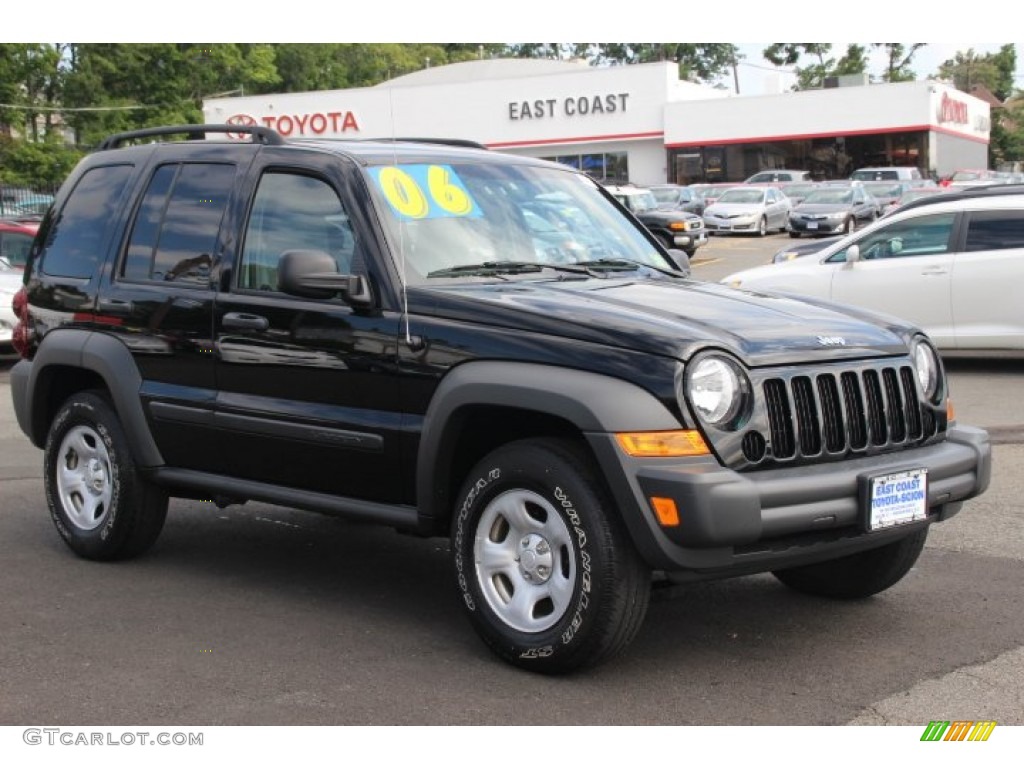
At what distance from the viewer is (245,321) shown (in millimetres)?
6031

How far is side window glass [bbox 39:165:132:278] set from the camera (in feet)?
22.7

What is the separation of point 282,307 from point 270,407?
420 millimetres

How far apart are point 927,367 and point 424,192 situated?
7.07 feet

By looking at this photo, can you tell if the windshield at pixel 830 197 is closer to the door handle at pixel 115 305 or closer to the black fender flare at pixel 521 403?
the door handle at pixel 115 305

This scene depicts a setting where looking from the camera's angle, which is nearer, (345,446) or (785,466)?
(785,466)

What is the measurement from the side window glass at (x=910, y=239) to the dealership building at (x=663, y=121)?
43.8 metres

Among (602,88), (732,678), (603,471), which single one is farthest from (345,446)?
(602,88)

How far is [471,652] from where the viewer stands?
5.36 metres

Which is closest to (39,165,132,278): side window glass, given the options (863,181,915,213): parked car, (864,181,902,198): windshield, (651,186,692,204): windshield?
(863,181,915,213): parked car

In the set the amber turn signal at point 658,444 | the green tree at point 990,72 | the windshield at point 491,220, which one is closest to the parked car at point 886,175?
the windshield at point 491,220

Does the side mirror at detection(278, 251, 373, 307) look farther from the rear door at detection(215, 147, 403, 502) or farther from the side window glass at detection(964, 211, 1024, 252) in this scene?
the side window glass at detection(964, 211, 1024, 252)

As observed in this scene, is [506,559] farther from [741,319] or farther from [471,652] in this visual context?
[741,319]

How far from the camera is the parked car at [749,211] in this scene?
40.6 metres
